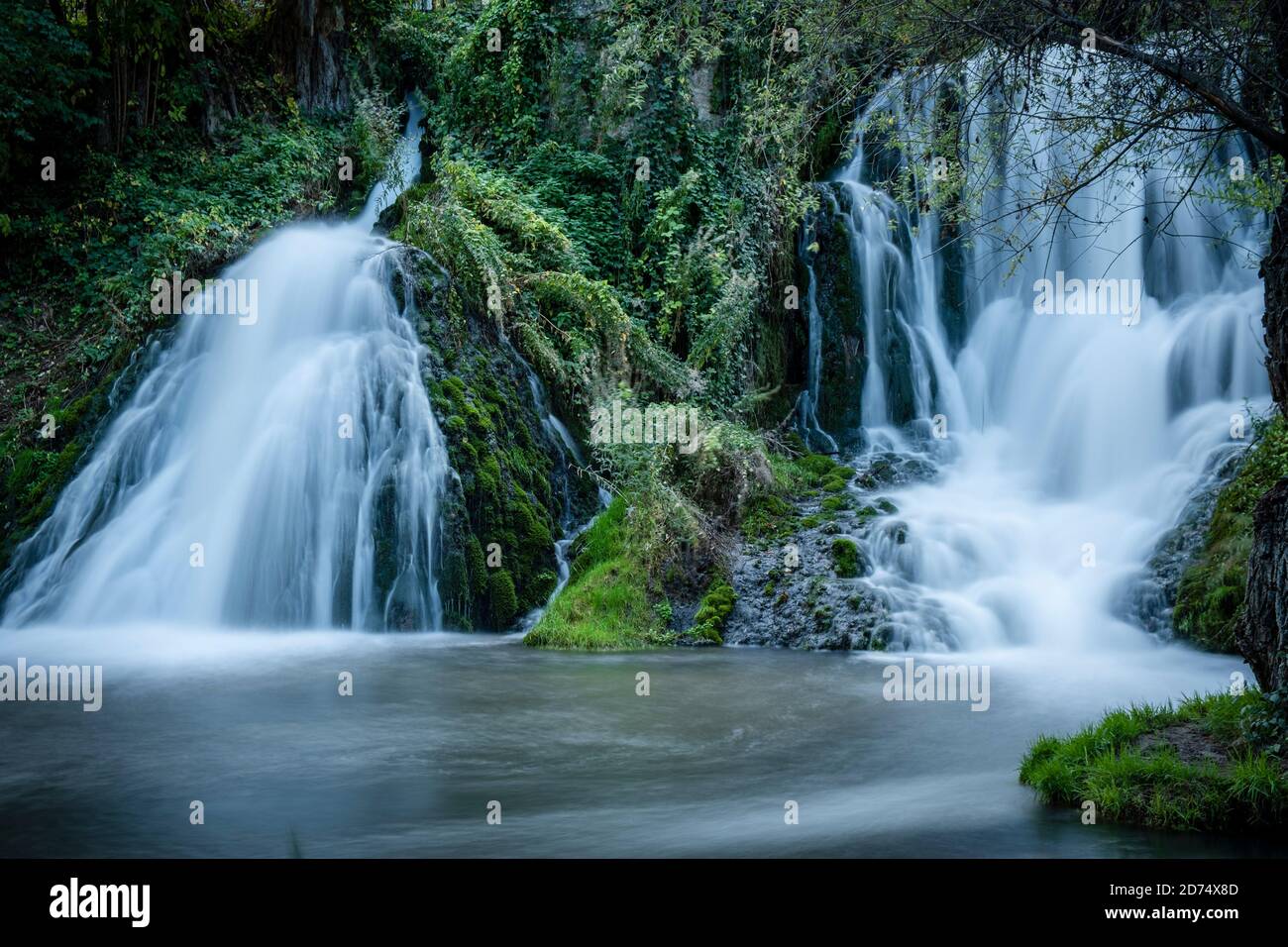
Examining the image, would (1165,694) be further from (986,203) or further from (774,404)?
(986,203)

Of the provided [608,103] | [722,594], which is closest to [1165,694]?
[722,594]

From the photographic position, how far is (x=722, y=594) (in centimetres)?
1098

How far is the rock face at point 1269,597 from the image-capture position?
5105 millimetres

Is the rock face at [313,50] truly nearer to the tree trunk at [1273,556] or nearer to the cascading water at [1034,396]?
the cascading water at [1034,396]

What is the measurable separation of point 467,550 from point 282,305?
14.4 ft
